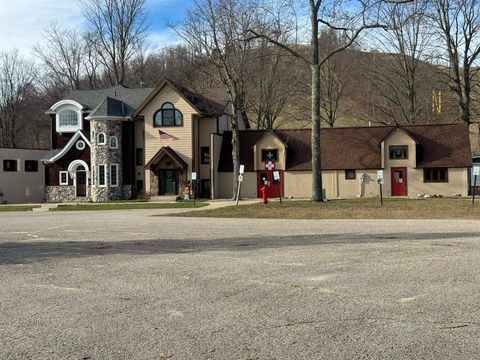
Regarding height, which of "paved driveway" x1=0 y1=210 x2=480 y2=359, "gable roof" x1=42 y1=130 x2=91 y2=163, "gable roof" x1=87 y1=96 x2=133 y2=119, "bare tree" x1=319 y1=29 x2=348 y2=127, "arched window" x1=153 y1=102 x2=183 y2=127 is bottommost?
"paved driveway" x1=0 y1=210 x2=480 y2=359

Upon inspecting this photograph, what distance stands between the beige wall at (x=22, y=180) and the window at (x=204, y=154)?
1631cm

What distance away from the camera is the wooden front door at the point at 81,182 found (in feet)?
164

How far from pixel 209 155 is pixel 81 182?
1158cm

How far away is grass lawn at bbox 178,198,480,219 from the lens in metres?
26.0

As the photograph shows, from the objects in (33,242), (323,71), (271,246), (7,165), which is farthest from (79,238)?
(323,71)

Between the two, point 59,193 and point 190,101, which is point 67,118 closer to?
point 59,193

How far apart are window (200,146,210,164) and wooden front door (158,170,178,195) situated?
2548 mm

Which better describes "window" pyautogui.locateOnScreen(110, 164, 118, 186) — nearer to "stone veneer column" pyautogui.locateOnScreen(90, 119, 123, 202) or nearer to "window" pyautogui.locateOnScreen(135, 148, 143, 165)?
"stone veneer column" pyautogui.locateOnScreen(90, 119, 123, 202)

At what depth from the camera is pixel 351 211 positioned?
90.7 ft

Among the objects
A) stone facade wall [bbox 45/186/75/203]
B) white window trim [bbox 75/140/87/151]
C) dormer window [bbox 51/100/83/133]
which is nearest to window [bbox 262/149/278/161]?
white window trim [bbox 75/140/87/151]

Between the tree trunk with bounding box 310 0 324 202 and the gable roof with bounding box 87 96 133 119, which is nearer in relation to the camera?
the tree trunk with bounding box 310 0 324 202

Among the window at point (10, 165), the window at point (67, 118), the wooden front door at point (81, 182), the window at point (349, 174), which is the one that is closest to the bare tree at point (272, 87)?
the window at point (349, 174)

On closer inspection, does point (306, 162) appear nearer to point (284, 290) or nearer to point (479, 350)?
point (284, 290)

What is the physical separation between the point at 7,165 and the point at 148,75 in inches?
1216
